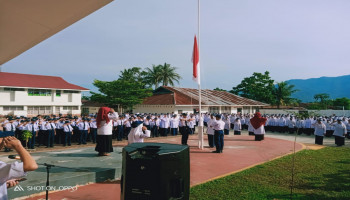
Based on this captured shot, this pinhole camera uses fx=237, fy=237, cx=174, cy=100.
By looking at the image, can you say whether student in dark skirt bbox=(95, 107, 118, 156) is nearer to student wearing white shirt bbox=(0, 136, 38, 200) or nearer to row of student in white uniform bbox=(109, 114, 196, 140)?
student wearing white shirt bbox=(0, 136, 38, 200)

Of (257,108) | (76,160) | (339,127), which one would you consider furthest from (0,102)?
(257,108)

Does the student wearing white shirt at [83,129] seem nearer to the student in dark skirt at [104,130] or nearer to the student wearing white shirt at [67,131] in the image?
the student wearing white shirt at [67,131]

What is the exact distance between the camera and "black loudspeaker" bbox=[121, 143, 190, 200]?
108 inches

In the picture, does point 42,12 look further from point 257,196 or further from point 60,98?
point 60,98

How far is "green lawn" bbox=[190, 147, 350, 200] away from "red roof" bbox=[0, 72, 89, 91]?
31.9 meters

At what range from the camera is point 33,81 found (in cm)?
3306

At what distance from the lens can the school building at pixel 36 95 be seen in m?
29.8

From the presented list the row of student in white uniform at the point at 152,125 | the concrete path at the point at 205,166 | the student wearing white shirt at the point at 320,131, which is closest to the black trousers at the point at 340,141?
the student wearing white shirt at the point at 320,131

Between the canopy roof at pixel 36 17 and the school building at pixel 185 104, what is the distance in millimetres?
25074

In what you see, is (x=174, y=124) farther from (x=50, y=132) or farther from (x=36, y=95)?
(x=36, y=95)

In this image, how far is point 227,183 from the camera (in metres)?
6.45

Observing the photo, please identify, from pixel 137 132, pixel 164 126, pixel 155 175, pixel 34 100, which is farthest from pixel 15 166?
pixel 34 100

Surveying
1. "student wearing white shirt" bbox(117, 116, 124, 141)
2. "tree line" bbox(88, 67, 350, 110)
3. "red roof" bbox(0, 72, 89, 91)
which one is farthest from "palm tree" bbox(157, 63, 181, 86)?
"student wearing white shirt" bbox(117, 116, 124, 141)

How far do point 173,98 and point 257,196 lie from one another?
997 inches
